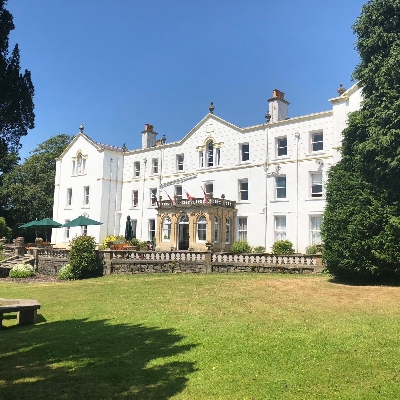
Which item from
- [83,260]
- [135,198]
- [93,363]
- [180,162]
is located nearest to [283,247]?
[83,260]

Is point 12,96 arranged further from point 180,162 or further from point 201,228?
point 180,162

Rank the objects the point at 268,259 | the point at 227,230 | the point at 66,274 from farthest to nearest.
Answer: the point at 227,230
the point at 66,274
the point at 268,259

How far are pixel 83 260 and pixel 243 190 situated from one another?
47.9 ft

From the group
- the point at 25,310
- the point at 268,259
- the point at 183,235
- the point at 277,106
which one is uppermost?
the point at 277,106

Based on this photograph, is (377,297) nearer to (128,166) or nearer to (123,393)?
(123,393)

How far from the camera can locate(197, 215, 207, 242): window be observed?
32.4m

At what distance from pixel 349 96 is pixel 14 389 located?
24393mm

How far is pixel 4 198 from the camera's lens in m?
50.3

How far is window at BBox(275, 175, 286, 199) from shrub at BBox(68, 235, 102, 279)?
1450 cm

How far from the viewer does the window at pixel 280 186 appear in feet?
103

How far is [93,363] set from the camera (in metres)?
7.96

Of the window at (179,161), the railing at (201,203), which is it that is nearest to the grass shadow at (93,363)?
the railing at (201,203)

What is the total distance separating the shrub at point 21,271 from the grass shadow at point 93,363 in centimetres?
1712

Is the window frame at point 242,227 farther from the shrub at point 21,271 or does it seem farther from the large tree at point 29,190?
the large tree at point 29,190
